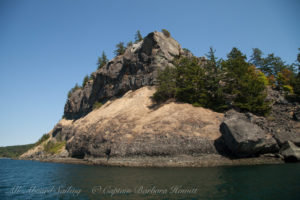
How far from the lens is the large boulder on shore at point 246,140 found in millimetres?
26562

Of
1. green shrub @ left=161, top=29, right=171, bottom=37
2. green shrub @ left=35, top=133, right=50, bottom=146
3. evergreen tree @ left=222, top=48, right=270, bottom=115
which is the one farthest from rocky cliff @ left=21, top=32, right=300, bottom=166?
green shrub @ left=35, top=133, right=50, bottom=146

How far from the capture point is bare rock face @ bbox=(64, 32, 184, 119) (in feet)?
192

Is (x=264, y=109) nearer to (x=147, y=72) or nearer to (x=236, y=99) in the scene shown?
(x=236, y=99)

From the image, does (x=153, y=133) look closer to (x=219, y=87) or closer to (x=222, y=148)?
(x=222, y=148)

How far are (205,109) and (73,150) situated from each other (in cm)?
3702

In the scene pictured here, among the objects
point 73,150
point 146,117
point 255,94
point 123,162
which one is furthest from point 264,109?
point 73,150

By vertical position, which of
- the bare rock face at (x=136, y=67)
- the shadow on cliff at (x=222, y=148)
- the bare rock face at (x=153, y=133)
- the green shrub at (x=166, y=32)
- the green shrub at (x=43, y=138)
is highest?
the green shrub at (x=166, y=32)

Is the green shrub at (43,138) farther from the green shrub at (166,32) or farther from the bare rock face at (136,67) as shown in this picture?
the green shrub at (166,32)

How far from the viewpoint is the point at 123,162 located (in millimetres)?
32906

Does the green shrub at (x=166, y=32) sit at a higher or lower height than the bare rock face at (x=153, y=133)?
higher

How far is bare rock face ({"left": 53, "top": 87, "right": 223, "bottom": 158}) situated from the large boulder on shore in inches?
136

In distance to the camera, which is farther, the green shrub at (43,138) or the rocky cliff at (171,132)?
the green shrub at (43,138)

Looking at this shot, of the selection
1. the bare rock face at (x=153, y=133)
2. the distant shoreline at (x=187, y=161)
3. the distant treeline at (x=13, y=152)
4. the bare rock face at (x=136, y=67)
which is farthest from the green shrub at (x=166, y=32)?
the distant treeline at (x=13, y=152)

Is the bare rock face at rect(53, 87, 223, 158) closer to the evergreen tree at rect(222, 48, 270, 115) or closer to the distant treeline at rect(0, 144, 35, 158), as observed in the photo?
the evergreen tree at rect(222, 48, 270, 115)
